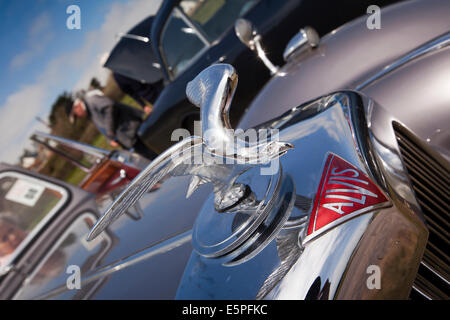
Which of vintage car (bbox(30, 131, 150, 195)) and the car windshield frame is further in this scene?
vintage car (bbox(30, 131, 150, 195))

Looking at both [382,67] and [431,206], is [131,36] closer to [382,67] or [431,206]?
[382,67]

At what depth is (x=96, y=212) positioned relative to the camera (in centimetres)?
180

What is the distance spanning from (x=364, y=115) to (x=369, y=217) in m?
0.39

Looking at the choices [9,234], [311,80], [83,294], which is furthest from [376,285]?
[9,234]

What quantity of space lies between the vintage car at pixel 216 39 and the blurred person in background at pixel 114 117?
0.28 meters

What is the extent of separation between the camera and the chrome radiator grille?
2.72 feet

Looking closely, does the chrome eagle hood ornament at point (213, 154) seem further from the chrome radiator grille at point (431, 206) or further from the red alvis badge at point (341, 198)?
the chrome radiator grille at point (431, 206)

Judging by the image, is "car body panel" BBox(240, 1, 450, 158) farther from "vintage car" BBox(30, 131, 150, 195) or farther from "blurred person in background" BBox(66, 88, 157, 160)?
"blurred person in background" BBox(66, 88, 157, 160)

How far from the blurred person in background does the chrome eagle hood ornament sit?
11.2 ft

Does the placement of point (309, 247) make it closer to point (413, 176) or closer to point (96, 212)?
point (413, 176)

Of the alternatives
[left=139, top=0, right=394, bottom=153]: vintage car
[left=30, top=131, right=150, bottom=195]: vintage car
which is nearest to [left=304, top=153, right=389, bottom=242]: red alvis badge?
[left=30, top=131, right=150, bottom=195]: vintage car

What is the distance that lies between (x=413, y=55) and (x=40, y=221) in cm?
199

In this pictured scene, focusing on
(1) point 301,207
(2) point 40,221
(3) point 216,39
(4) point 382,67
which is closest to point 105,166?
(2) point 40,221

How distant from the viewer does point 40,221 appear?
196 centimetres
